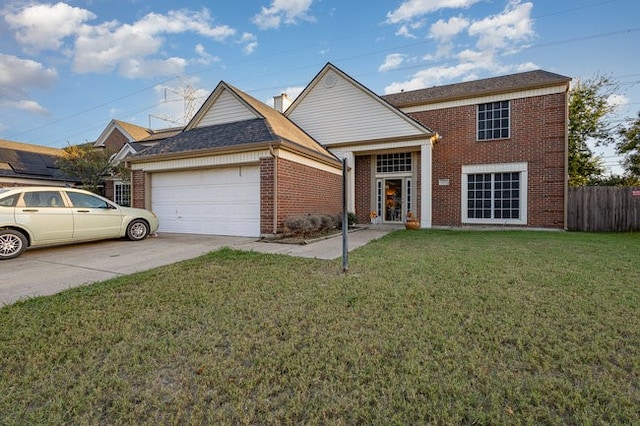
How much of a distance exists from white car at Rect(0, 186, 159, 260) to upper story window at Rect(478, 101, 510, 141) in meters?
13.4

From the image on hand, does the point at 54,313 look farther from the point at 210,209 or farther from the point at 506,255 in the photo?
the point at 506,255

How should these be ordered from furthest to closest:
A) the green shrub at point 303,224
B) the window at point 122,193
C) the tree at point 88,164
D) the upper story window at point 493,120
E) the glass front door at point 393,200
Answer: the window at point 122,193 < the tree at point 88,164 < the glass front door at point 393,200 < the upper story window at point 493,120 < the green shrub at point 303,224

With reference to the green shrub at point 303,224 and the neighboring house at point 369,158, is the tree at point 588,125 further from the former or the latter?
the green shrub at point 303,224

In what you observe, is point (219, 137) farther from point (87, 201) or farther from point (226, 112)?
point (87, 201)

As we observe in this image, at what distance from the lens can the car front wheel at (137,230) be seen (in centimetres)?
828

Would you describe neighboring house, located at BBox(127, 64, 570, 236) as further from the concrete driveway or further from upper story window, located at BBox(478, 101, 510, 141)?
the concrete driveway

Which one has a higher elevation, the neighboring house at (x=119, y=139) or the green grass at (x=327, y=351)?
the neighboring house at (x=119, y=139)

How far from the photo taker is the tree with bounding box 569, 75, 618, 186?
1988cm

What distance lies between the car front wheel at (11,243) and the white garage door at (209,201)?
431 cm

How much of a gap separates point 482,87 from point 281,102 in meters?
9.61

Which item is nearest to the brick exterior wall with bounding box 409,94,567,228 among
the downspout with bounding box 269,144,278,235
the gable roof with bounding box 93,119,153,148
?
the downspout with bounding box 269,144,278,235

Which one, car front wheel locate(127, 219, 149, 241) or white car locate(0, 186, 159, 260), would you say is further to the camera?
car front wheel locate(127, 219, 149, 241)

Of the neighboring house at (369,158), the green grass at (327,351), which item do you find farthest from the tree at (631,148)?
the green grass at (327,351)

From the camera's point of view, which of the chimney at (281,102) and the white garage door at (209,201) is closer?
the white garage door at (209,201)
